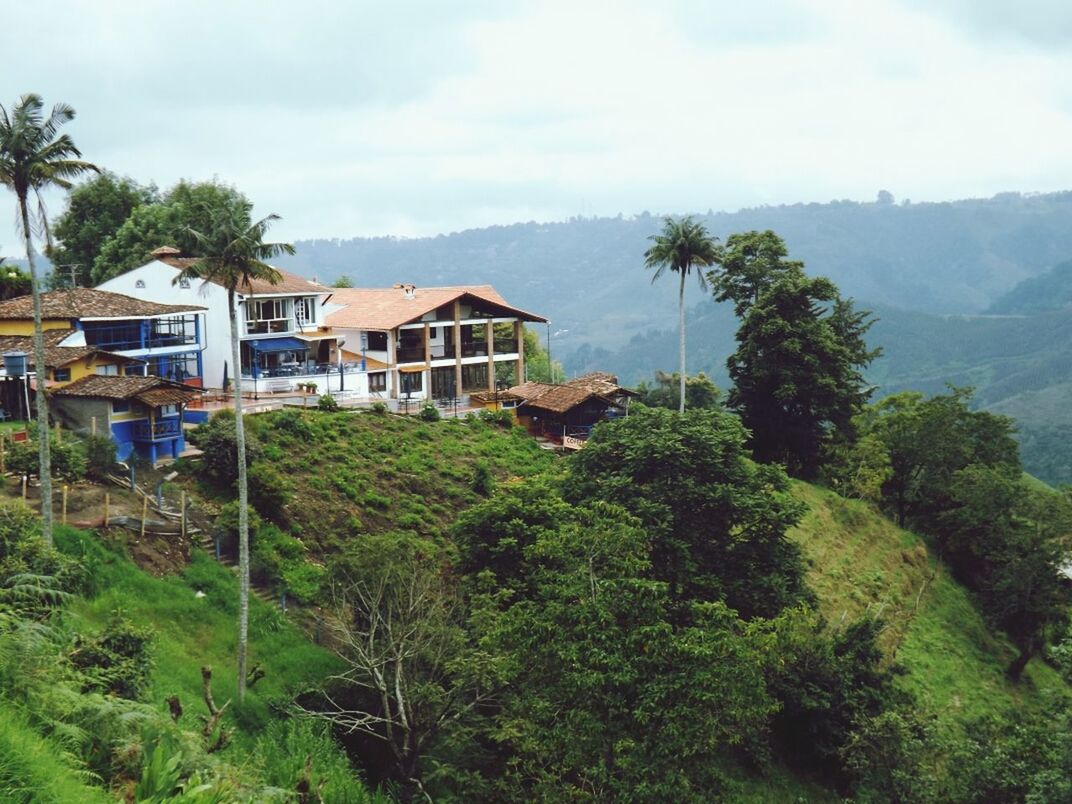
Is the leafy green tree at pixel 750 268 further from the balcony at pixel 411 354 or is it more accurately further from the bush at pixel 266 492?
the bush at pixel 266 492

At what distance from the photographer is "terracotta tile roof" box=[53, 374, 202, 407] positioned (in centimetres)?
3431

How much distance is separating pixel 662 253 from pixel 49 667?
35.3 meters

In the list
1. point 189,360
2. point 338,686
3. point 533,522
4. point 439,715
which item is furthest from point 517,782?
point 189,360

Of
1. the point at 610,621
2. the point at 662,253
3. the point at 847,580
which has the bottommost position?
the point at 847,580

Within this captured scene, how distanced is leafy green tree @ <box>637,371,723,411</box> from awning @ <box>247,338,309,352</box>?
18.9m

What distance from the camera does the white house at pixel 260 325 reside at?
162 feet

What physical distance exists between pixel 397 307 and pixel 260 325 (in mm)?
9196

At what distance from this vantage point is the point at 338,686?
2594 cm

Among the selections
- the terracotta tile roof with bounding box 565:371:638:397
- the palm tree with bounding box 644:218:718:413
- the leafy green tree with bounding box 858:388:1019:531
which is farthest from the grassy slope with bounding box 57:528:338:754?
the leafy green tree with bounding box 858:388:1019:531

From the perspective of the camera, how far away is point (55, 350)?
37562 millimetres

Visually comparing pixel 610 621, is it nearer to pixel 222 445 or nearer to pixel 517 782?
pixel 517 782

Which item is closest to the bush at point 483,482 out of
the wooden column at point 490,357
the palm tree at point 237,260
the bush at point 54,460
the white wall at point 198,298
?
the bush at point 54,460

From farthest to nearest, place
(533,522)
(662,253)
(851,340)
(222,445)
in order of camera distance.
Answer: (851,340) < (662,253) < (222,445) < (533,522)

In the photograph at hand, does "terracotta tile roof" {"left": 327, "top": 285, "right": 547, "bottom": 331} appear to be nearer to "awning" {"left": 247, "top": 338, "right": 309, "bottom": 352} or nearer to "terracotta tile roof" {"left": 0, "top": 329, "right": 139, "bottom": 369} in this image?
"awning" {"left": 247, "top": 338, "right": 309, "bottom": 352}
